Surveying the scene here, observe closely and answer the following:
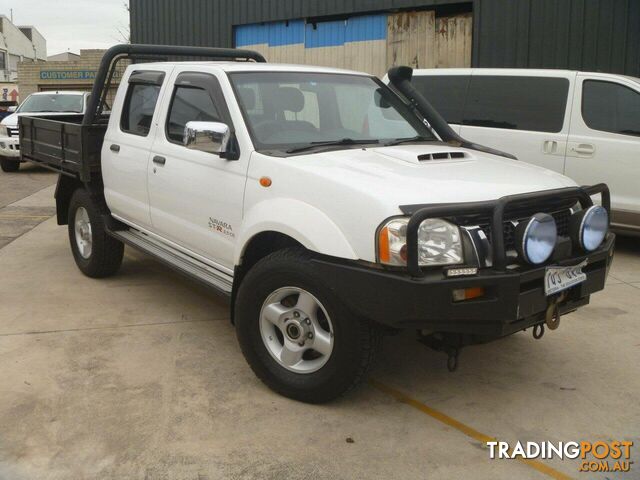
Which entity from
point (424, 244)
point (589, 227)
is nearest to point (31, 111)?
point (424, 244)

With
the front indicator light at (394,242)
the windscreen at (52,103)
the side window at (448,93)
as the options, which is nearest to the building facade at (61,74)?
the windscreen at (52,103)

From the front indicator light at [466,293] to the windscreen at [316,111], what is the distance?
4.73ft

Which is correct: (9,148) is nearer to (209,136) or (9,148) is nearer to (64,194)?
(64,194)

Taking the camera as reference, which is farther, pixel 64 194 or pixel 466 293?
pixel 64 194

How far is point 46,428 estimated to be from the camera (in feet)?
11.1

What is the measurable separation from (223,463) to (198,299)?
2.67m

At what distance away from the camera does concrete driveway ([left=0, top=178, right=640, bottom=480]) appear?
10.1 feet

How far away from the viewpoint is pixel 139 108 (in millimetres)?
5289

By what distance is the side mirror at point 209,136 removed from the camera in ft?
12.7

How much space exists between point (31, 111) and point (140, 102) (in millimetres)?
Answer: 10795

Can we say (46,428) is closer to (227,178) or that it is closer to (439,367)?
(227,178)

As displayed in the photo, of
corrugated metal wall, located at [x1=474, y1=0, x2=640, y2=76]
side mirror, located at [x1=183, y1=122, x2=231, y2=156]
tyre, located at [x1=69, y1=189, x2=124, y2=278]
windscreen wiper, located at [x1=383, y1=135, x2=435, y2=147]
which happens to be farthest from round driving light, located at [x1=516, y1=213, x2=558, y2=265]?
corrugated metal wall, located at [x1=474, y1=0, x2=640, y2=76]

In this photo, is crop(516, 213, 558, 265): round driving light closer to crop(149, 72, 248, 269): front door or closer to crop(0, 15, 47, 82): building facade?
crop(149, 72, 248, 269): front door

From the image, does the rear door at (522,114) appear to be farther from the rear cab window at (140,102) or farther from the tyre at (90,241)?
the tyre at (90,241)
